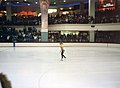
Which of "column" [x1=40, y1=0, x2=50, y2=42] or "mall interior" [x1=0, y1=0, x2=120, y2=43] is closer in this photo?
"column" [x1=40, y1=0, x2=50, y2=42]

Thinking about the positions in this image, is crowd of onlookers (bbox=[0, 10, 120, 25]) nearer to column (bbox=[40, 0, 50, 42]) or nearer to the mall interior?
the mall interior

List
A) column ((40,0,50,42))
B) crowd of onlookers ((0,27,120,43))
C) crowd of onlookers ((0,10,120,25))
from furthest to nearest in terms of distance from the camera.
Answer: crowd of onlookers ((0,10,120,25)), crowd of onlookers ((0,27,120,43)), column ((40,0,50,42))

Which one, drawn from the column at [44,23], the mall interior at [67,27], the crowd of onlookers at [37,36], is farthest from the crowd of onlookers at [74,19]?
the column at [44,23]

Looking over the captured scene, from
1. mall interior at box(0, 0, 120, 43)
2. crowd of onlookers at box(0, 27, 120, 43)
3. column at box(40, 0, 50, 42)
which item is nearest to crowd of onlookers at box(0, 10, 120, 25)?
mall interior at box(0, 0, 120, 43)

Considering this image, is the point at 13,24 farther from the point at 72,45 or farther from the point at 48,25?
the point at 72,45

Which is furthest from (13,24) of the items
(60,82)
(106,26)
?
(60,82)

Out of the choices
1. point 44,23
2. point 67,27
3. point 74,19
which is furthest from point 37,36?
point 74,19

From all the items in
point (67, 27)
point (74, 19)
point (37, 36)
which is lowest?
point (37, 36)

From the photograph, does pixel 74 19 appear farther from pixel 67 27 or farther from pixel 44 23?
→ pixel 44 23

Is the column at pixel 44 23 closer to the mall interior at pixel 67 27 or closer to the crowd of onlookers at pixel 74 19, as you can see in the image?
the mall interior at pixel 67 27

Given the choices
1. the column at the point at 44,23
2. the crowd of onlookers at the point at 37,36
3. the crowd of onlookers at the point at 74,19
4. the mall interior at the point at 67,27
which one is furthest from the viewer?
the crowd of onlookers at the point at 74,19

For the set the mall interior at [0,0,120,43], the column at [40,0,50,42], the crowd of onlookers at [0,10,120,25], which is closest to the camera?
the column at [40,0,50,42]

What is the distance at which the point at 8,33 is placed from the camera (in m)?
40.2

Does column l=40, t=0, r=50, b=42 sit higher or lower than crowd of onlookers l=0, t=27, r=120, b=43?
higher
